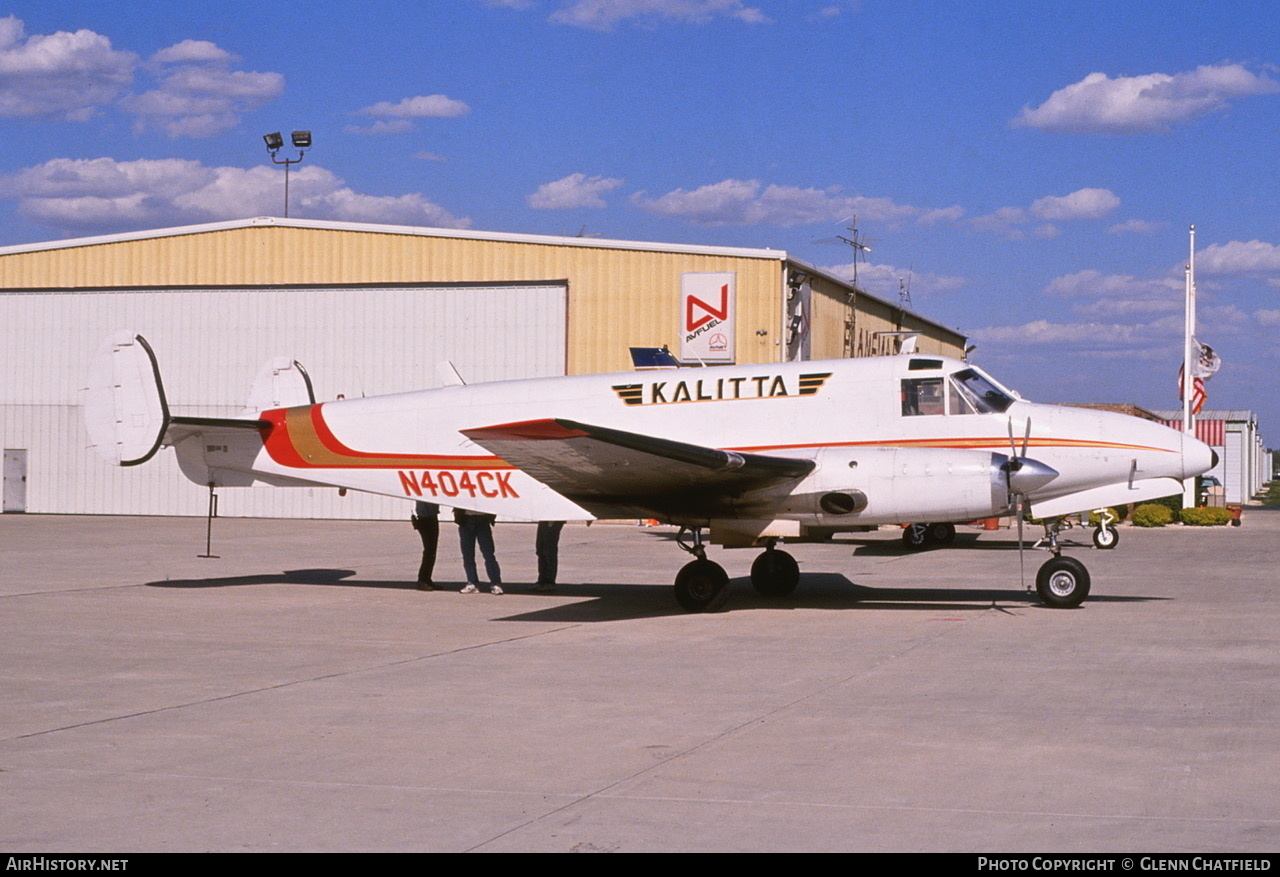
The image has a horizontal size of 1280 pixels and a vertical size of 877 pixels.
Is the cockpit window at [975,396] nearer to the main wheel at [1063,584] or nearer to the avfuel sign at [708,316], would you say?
the main wheel at [1063,584]

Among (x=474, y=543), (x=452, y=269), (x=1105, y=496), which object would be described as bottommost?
(x=474, y=543)

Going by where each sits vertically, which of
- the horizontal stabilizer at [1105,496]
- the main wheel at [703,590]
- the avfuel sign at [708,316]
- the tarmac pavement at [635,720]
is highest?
the avfuel sign at [708,316]

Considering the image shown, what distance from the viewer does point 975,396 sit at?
16.0 m

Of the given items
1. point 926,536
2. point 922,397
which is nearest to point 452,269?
point 926,536

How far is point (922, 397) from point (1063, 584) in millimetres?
2836

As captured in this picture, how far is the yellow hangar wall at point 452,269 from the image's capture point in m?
38.4

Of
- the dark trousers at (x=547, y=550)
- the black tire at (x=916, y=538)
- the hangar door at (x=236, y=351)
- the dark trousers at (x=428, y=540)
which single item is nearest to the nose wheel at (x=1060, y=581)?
the dark trousers at (x=547, y=550)

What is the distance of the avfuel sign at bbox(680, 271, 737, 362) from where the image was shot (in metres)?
38.0

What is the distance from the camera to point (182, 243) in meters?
43.2

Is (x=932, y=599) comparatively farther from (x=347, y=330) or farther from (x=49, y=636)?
(x=347, y=330)

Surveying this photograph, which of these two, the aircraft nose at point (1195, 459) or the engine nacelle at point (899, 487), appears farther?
the aircraft nose at point (1195, 459)

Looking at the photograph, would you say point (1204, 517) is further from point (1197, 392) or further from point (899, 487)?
point (899, 487)

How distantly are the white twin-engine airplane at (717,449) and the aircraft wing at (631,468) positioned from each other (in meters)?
0.03

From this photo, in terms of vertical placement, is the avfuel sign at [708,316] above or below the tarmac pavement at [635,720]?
above
